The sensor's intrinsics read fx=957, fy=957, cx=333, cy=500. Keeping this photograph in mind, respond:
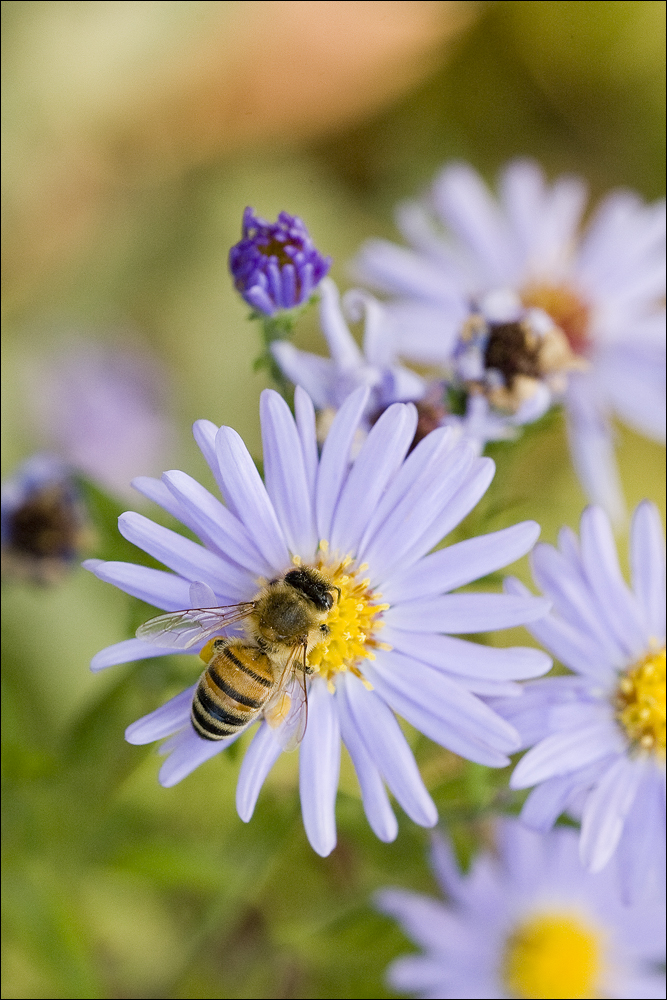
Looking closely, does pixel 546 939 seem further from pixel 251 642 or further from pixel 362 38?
pixel 362 38

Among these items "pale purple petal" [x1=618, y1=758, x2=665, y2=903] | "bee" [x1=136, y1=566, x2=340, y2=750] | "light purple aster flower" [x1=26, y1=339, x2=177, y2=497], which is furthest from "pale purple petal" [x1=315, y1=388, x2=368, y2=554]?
"light purple aster flower" [x1=26, y1=339, x2=177, y2=497]

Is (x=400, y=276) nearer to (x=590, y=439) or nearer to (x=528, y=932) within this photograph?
(x=590, y=439)

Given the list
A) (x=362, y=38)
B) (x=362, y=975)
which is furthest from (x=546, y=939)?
(x=362, y=38)

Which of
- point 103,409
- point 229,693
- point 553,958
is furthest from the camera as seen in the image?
point 103,409

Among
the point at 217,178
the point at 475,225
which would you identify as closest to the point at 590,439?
the point at 475,225

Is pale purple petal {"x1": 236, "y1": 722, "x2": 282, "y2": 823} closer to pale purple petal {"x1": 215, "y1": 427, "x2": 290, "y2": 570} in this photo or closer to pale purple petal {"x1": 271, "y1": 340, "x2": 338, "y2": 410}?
pale purple petal {"x1": 215, "y1": 427, "x2": 290, "y2": 570}

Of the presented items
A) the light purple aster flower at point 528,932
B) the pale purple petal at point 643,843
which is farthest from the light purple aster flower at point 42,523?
the pale purple petal at point 643,843
